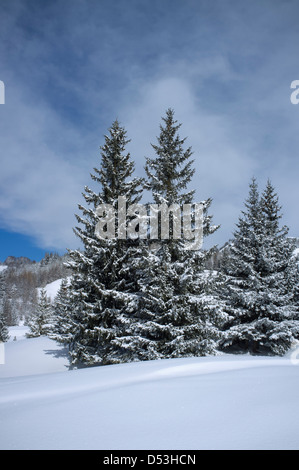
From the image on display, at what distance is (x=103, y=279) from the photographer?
13102 mm

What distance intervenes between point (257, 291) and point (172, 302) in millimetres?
7996

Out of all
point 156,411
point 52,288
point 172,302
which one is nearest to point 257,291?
point 172,302

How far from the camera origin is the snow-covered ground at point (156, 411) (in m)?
2.32

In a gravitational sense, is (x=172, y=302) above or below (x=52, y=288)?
above

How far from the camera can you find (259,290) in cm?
1580

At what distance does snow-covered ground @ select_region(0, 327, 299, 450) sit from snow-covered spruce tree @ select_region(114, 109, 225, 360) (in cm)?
539

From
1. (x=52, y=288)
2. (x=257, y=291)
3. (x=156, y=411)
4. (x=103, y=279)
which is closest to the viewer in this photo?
(x=156, y=411)

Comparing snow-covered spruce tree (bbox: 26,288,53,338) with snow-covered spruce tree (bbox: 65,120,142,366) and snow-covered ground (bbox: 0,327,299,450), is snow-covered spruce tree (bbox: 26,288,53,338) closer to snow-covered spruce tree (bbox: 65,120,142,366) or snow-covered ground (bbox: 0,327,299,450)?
snow-covered spruce tree (bbox: 65,120,142,366)

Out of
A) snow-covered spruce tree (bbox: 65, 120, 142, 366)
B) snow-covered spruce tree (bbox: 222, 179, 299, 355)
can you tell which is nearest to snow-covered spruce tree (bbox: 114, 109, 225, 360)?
snow-covered spruce tree (bbox: 65, 120, 142, 366)

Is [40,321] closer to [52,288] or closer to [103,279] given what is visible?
[103,279]

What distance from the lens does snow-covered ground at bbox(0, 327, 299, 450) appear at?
2.32 metres

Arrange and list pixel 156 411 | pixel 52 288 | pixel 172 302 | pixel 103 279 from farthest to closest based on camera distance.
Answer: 1. pixel 52 288
2. pixel 103 279
3. pixel 172 302
4. pixel 156 411

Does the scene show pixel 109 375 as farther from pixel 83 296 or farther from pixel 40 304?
pixel 40 304
